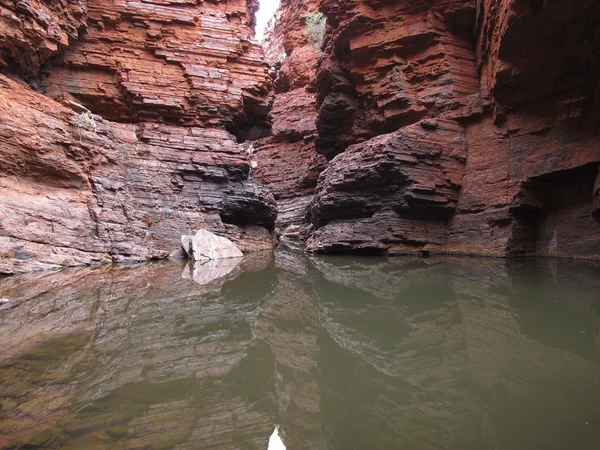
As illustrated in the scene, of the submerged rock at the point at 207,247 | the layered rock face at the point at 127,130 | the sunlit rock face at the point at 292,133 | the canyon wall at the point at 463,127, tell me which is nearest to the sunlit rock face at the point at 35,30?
the layered rock face at the point at 127,130

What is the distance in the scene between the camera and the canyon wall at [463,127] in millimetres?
7008

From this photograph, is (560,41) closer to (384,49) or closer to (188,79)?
(384,49)

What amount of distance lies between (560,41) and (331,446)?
839cm

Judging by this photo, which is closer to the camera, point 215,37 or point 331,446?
point 331,446

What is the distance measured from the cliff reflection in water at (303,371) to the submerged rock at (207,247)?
4233mm

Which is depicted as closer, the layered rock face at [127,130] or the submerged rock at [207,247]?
the layered rock face at [127,130]

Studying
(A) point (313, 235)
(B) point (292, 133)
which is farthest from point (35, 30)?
(B) point (292, 133)

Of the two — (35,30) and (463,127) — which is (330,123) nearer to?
(463,127)

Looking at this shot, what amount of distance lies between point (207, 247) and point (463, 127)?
7307 mm

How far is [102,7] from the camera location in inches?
381

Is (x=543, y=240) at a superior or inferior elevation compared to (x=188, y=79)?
inferior

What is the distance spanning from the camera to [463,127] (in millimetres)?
9703

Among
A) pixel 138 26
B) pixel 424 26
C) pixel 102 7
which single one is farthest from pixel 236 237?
pixel 424 26

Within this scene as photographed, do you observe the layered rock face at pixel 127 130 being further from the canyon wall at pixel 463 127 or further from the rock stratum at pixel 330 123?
the canyon wall at pixel 463 127
